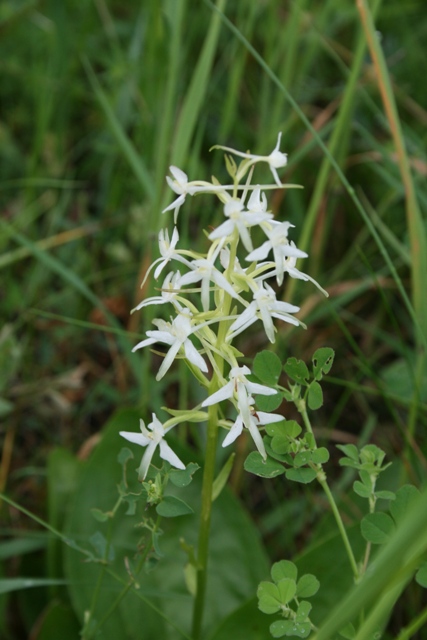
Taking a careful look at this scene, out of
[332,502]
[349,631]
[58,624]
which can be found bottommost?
[58,624]

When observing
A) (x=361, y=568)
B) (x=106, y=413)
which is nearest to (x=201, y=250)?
(x=106, y=413)

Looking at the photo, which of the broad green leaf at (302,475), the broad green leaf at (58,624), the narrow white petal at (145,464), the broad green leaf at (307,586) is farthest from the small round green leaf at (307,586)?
the broad green leaf at (58,624)

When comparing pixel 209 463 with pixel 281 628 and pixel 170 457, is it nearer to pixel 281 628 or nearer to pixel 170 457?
pixel 170 457

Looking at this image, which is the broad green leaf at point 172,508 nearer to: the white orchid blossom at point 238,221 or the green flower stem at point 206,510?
the green flower stem at point 206,510

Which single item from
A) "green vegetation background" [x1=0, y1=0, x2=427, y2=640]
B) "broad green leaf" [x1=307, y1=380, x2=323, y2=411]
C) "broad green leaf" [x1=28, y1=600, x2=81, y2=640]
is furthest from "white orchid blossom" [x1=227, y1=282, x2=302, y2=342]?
"broad green leaf" [x1=28, y1=600, x2=81, y2=640]

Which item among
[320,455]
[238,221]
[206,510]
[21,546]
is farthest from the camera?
[21,546]

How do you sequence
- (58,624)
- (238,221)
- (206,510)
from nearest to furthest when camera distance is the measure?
(238,221) < (206,510) < (58,624)

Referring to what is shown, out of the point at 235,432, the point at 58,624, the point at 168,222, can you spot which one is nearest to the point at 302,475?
the point at 235,432
